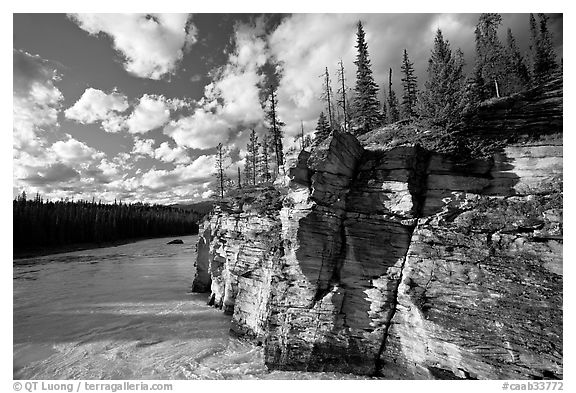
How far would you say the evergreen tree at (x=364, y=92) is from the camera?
96.2 ft

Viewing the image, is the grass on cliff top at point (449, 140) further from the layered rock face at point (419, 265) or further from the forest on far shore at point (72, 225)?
the forest on far shore at point (72, 225)

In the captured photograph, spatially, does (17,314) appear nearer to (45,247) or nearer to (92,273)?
(92,273)

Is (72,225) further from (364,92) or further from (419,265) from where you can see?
(419,265)

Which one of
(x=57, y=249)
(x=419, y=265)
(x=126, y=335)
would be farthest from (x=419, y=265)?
(x=57, y=249)

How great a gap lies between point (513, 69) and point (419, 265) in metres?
33.7

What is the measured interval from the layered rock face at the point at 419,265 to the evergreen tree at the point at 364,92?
826 inches

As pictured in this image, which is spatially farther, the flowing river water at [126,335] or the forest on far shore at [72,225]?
the forest on far shore at [72,225]

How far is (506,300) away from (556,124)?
6.27 m

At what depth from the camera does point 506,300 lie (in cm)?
788

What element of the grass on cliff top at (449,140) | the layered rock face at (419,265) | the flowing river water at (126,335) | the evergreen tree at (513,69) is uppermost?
the evergreen tree at (513,69)

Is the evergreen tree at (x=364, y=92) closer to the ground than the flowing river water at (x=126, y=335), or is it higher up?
higher up

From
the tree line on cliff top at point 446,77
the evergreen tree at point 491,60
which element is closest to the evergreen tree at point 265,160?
the tree line on cliff top at point 446,77

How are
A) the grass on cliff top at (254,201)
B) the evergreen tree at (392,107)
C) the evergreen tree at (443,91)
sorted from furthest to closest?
the evergreen tree at (392,107), the grass on cliff top at (254,201), the evergreen tree at (443,91)

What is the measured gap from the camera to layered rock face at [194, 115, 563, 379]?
25.5ft
